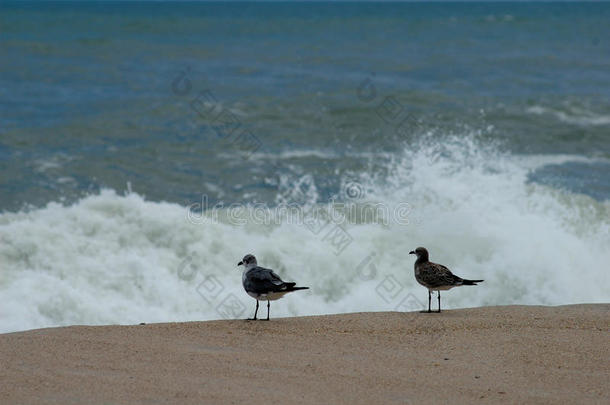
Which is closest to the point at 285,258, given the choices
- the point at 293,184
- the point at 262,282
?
the point at 262,282

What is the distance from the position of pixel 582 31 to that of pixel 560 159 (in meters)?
42.8

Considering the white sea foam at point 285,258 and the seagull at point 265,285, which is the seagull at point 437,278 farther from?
the white sea foam at point 285,258

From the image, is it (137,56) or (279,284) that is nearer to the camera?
(279,284)

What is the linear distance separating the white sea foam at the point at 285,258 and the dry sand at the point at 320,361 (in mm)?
2581

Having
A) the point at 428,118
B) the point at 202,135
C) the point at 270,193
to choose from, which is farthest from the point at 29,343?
the point at 428,118

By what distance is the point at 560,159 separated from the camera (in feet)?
60.8

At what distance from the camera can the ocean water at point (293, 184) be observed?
10.8 metres

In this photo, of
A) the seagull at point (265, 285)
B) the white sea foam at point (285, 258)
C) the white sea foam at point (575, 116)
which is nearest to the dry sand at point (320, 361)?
the seagull at point (265, 285)

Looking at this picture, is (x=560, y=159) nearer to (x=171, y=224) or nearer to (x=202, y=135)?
(x=202, y=135)

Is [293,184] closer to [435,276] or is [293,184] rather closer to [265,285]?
[435,276]

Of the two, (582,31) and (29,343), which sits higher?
(582,31)

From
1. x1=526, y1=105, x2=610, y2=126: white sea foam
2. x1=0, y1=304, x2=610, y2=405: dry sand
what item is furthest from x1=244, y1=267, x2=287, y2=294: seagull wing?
x1=526, y1=105, x2=610, y2=126: white sea foam

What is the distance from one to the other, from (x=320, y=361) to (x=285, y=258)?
529 centimetres

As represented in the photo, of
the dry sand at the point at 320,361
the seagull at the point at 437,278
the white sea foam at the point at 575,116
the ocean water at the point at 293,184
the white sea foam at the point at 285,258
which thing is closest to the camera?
the dry sand at the point at 320,361
